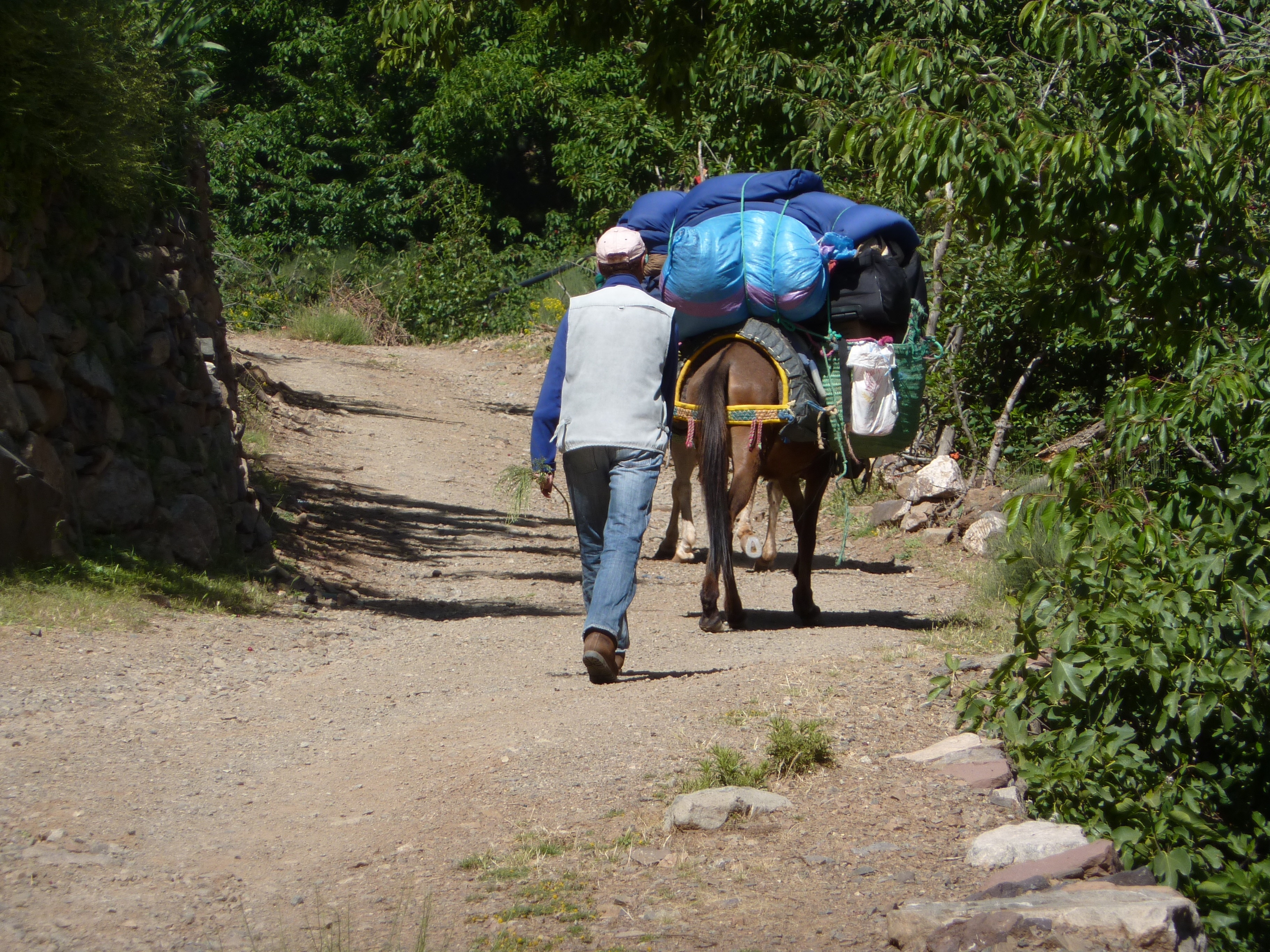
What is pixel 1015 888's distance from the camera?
336 centimetres

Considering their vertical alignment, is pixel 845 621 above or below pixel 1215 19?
below

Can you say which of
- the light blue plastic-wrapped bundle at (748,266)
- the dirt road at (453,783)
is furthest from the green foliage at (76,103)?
the light blue plastic-wrapped bundle at (748,266)

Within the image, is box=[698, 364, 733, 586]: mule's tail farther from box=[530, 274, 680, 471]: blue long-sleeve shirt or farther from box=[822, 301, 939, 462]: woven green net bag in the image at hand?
box=[530, 274, 680, 471]: blue long-sleeve shirt

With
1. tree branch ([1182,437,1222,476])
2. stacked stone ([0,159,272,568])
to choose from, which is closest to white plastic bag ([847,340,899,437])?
tree branch ([1182,437,1222,476])

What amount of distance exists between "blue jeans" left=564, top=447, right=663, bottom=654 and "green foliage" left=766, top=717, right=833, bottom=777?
1163 mm

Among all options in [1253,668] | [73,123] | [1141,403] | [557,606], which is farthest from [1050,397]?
[73,123]

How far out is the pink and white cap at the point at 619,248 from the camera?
5730mm

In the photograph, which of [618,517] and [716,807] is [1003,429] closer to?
[618,517]

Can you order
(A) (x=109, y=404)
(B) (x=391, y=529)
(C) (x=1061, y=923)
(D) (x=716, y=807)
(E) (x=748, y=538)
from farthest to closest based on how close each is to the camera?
(B) (x=391, y=529)
(E) (x=748, y=538)
(A) (x=109, y=404)
(D) (x=716, y=807)
(C) (x=1061, y=923)

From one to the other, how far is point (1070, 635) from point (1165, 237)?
1693 mm

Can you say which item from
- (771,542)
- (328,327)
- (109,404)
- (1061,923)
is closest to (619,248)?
(109,404)

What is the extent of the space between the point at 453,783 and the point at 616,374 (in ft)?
6.39

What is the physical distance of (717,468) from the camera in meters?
6.77

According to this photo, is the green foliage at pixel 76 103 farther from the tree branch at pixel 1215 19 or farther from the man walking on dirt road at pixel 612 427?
the tree branch at pixel 1215 19
